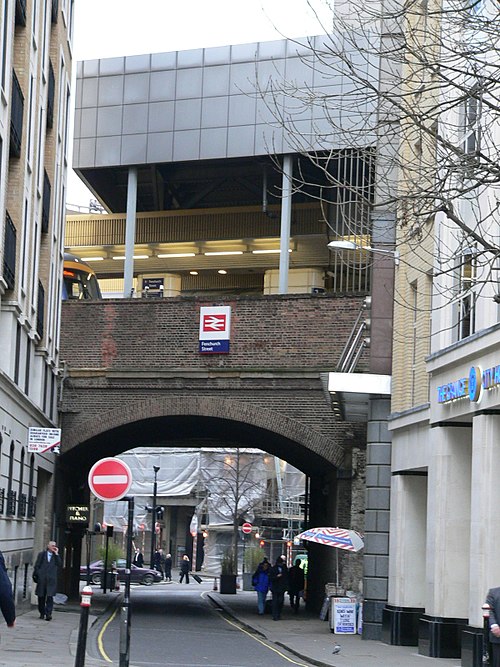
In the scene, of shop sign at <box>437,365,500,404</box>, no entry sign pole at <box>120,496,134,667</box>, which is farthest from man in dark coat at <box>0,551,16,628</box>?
shop sign at <box>437,365,500,404</box>

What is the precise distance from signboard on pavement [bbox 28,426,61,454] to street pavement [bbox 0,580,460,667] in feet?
12.1

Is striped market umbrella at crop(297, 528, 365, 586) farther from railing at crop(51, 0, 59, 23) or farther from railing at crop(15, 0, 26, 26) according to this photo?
railing at crop(51, 0, 59, 23)

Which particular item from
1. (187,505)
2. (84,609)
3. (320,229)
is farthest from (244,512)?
(84,609)

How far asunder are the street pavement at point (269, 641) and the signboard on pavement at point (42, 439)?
369 centimetres

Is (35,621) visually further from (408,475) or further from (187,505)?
(187,505)

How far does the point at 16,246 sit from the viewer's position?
27406mm

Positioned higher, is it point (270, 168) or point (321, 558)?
point (270, 168)

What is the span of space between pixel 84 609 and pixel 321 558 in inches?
962

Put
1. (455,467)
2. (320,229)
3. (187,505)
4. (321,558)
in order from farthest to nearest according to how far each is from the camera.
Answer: (187,505) → (320,229) → (321,558) → (455,467)

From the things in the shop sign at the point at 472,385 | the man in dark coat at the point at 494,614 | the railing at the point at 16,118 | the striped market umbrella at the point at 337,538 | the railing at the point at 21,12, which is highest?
the railing at the point at 21,12

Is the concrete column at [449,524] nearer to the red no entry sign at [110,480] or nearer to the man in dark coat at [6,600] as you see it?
the red no entry sign at [110,480]

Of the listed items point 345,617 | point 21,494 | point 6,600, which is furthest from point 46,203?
point 6,600

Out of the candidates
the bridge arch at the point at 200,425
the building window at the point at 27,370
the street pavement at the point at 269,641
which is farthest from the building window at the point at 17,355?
the bridge arch at the point at 200,425

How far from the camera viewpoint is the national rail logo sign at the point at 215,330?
1328 inches
